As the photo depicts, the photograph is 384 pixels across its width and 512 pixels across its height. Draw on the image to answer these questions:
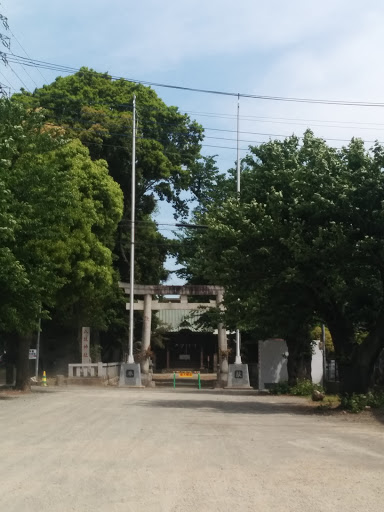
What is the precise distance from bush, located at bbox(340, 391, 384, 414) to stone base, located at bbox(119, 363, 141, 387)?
1892 centimetres

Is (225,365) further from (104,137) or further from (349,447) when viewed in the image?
(349,447)

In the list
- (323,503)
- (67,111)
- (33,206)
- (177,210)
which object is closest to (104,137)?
(67,111)

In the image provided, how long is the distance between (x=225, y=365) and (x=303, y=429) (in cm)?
2570

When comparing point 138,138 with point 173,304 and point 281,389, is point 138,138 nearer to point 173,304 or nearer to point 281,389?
point 173,304

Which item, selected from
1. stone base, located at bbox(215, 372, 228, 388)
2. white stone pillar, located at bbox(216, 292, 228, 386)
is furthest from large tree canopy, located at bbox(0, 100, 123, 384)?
stone base, located at bbox(215, 372, 228, 388)

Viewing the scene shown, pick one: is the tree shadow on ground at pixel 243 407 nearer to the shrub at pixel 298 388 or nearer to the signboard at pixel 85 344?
the shrub at pixel 298 388

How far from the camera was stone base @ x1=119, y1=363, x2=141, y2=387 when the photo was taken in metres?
37.3

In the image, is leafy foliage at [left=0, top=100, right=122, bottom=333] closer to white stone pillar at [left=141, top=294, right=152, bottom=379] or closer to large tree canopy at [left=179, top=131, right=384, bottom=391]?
large tree canopy at [left=179, top=131, right=384, bottom=391]

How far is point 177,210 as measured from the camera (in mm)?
50625

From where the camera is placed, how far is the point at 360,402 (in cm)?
1930

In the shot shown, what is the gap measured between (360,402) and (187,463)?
33.7ft

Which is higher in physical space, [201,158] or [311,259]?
[201,158]

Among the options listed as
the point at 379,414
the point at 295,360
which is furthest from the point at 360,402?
the point at 295,360

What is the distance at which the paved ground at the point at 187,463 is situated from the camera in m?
7.73
